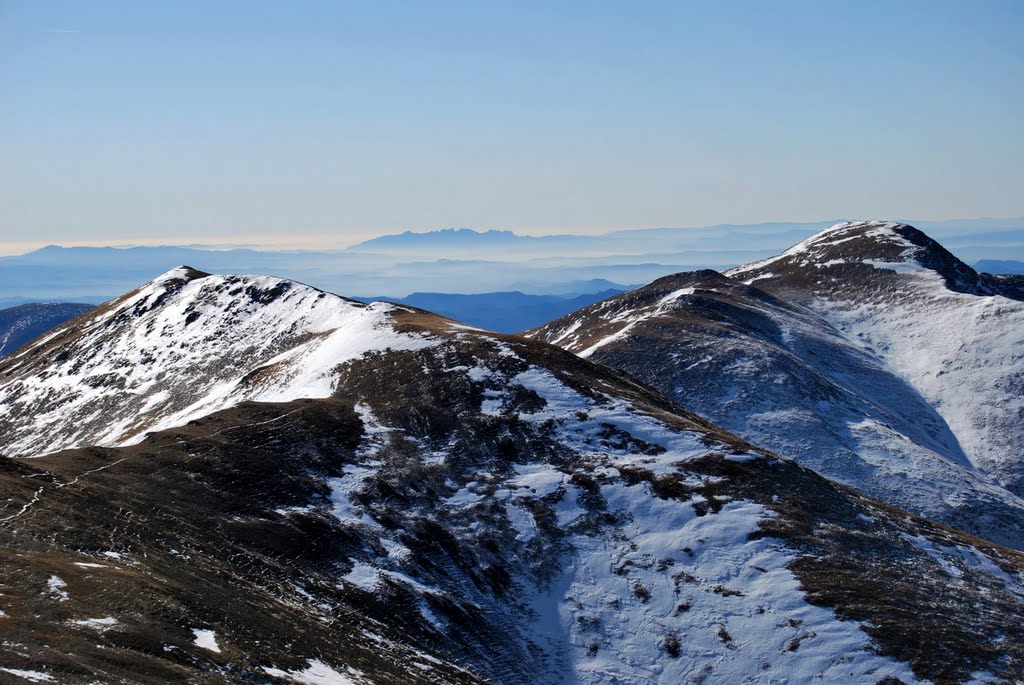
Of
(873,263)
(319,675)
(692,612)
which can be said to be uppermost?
(873,263)

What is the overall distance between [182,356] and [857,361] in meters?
86.8

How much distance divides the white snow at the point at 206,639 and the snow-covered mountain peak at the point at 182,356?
41618mm

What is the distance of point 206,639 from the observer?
37562 millimetres

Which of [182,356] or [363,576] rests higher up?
[182,356]

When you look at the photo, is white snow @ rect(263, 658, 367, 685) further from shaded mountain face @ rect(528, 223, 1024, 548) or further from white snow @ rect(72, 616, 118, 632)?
shaded mountain face @ rect(528, 223, 1024, 548)

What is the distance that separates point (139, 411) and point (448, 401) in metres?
43.0

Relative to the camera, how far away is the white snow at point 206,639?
36694 mm

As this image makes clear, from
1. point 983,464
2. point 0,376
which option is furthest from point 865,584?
point 0,376

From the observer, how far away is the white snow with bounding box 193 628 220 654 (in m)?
36.7

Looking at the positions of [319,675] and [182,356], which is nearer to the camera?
[319,675]

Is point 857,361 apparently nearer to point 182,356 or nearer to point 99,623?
point 182,356

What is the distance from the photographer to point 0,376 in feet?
433

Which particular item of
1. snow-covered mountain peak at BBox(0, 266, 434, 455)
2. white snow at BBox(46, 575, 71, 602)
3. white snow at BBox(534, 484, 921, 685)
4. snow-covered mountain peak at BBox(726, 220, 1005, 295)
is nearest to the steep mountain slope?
snow-covered mountain peak at BBox(726, 220, 1005, 295)

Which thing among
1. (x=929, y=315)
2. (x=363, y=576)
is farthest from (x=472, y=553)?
(x=929, y=315)
